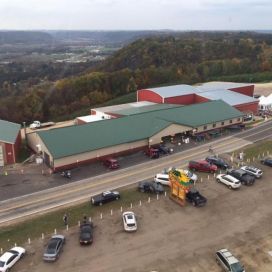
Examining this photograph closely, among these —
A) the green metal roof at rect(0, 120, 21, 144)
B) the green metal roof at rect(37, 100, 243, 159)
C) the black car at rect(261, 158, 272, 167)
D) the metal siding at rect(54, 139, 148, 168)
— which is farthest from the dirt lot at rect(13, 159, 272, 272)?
the green metal roof at rect(0, 120, 21, 144)

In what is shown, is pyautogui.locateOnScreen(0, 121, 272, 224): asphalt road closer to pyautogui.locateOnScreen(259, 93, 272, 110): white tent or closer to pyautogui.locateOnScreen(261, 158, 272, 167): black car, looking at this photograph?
pyautogui.locateOnScreen(261, 158, 272, 167): black car

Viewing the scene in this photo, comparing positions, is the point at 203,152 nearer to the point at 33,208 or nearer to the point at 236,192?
the point at 236,192

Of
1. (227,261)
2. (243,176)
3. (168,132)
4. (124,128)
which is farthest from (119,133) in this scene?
(227,261)

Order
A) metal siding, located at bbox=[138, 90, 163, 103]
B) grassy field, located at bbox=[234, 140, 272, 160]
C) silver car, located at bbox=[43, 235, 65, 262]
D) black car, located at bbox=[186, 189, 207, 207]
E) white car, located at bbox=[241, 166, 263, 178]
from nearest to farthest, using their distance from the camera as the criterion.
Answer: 1. silver car, located at bbox=[43, 235, 65, 262]
2. black car, located at bbox=[186, 189, 207, 207]
3. white car, located at bbox=[241, 166, 263, 178]
4. grassy field, located at bbox=[234, 140, 272, 160]
5. metal siding, located at bbox=[138, 90, 163, 103]

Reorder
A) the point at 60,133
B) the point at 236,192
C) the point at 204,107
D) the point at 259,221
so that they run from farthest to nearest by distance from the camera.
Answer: the point at 204,107, the point at 60,133, the point at 236,192, the point at 259,221

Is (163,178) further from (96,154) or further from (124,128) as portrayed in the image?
(124,128)

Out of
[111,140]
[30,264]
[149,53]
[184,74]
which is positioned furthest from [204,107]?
[149,53]
